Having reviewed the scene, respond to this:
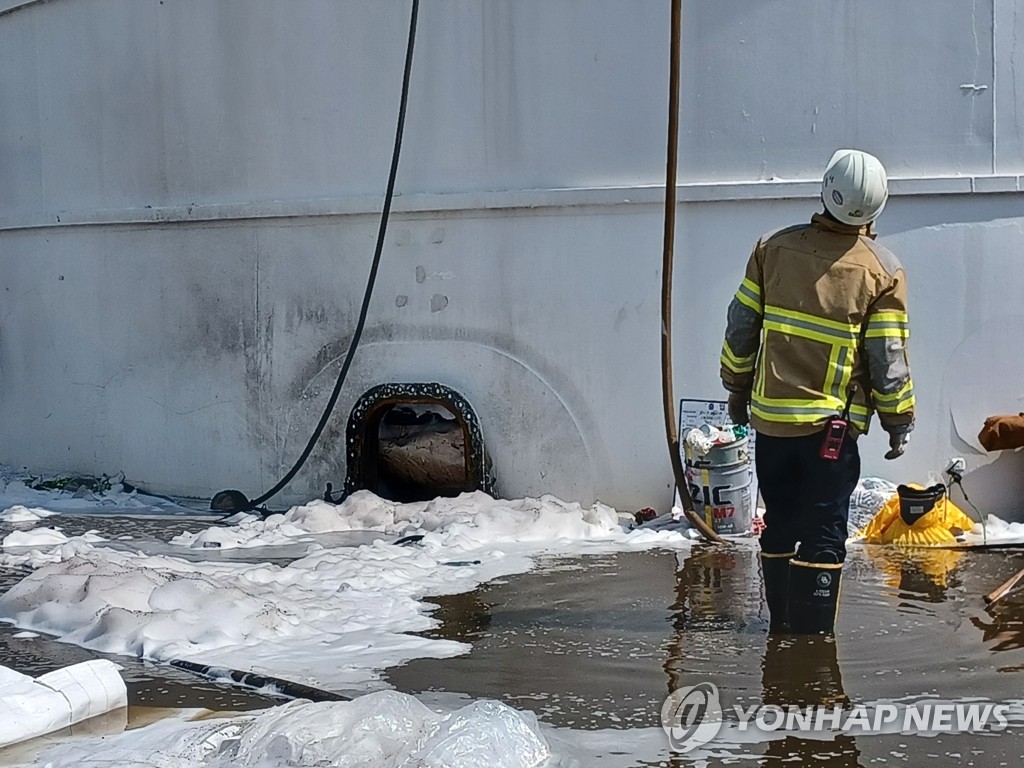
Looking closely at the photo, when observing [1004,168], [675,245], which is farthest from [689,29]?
[1004,168]

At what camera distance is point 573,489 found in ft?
27.0

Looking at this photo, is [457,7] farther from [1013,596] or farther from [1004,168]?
[1013,596]

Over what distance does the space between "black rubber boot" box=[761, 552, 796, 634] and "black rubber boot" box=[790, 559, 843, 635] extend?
5 cm

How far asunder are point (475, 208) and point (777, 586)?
3757 millimetres

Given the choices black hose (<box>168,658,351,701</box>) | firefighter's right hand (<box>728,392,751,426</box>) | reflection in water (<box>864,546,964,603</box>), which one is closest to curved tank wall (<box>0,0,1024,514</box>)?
reflection in water (<box>864,546,964,603</box>)

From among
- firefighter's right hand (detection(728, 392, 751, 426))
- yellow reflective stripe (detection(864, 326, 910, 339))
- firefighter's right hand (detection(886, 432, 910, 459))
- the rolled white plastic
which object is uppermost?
yellow reflective stripe (detection(864, 326, 910, 339))

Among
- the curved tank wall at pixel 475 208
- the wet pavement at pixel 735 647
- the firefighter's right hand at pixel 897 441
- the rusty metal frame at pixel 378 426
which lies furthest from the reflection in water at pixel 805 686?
the rusty metal frame at pixel 378 426

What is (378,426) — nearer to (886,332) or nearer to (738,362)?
(738,362)

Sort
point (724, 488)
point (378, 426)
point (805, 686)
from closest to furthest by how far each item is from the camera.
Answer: point (805, 686)
point (724, 488)
point (378, 426)

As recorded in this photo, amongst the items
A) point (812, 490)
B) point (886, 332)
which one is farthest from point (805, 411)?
point (886, 332)

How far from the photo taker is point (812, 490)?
17.1ft

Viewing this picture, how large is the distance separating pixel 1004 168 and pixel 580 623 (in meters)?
3.68

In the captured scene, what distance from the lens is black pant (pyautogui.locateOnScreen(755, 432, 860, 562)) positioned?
204 inches

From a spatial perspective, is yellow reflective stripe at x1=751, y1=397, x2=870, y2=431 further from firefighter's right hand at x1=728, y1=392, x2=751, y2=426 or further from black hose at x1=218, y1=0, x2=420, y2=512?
black hose at x1=218, y1=0, x2=420, y2=512
